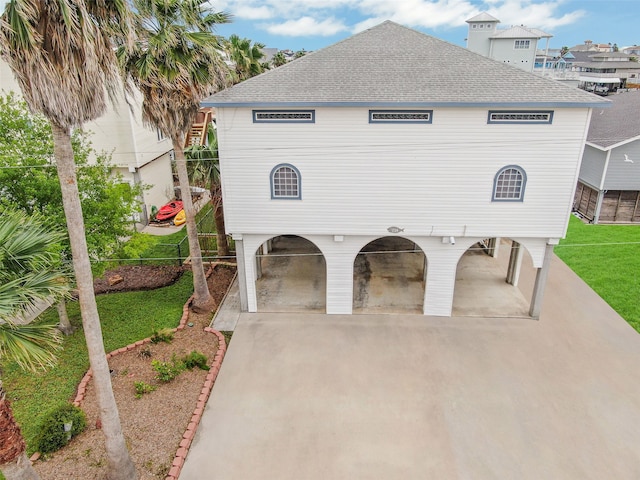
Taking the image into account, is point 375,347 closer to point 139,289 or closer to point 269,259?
point 269,259

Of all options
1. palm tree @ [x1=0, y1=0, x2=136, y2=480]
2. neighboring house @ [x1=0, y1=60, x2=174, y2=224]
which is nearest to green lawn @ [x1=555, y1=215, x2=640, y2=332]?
palm tree @ [x1=0, y1=0, x2=136, y2=480]

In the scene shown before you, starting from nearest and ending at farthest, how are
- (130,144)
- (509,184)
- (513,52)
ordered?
1. (509,184)
2. (130,144)
3. (513,52)

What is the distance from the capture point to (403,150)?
542 inches

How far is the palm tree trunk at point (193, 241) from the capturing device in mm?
14594

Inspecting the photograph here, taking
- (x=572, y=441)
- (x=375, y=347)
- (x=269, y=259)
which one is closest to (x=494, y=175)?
(x=375, y=347)

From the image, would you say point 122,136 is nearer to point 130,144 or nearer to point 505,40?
point 130,144

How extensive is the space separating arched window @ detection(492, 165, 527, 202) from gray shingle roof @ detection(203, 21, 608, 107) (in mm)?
2017

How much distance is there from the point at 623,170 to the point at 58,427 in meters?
28.7

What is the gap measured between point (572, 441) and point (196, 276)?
12.3m

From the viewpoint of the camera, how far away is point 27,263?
7.55m

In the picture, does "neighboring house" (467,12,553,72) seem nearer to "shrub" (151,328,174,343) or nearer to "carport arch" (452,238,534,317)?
"carport arch" (452,238,534,317)

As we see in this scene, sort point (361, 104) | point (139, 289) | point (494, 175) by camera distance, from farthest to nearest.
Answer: point (139, 289), point (494, 175), point (361, 104)

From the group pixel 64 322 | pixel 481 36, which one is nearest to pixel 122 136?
pixel 64 322

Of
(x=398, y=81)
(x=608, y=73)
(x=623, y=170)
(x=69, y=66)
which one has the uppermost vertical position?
(x=69, y=66)
